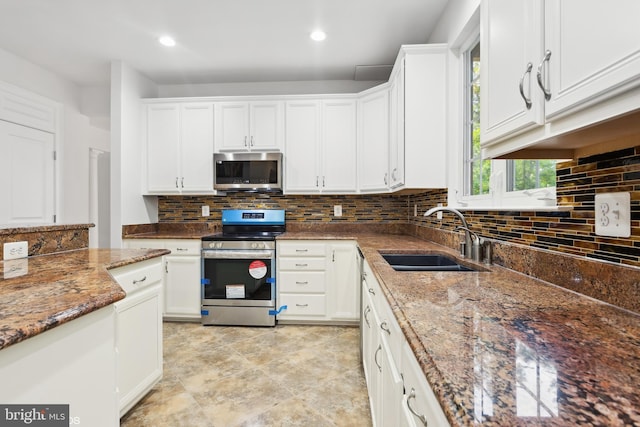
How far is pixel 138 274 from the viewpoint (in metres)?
1.67

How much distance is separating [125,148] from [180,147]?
500 mm

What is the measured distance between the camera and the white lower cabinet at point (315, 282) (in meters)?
2.96

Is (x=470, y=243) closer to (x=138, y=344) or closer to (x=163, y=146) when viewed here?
(x=138, y=344)

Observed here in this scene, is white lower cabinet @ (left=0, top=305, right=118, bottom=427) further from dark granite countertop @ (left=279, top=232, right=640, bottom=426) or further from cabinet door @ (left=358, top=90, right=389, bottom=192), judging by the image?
cabinet door @ (left=358, top=90, right=389, bottom=192)

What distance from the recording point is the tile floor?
5.53 feet

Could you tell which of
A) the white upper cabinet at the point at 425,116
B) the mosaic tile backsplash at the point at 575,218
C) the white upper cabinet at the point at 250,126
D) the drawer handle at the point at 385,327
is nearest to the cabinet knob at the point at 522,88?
the mosaic tile backsplash at the point at 575,218

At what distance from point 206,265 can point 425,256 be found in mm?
2058

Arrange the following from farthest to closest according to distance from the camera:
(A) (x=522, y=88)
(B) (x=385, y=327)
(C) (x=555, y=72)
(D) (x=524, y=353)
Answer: (B) (x=385, y=327) < (A) (x=522, y=88) < (C) (x=555, y=72) < (D) (x=524, y=353)

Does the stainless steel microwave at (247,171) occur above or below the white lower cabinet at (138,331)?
above

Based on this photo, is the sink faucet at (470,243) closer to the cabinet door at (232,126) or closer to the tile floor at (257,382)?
the tile floor at (257,382)

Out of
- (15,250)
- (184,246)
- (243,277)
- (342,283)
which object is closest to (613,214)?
(342,283)

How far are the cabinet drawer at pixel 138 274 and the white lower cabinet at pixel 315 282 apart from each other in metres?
1.27

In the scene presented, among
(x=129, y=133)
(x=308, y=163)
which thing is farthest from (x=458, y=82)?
(x=129, y=133)

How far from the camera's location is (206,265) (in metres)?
3.00
